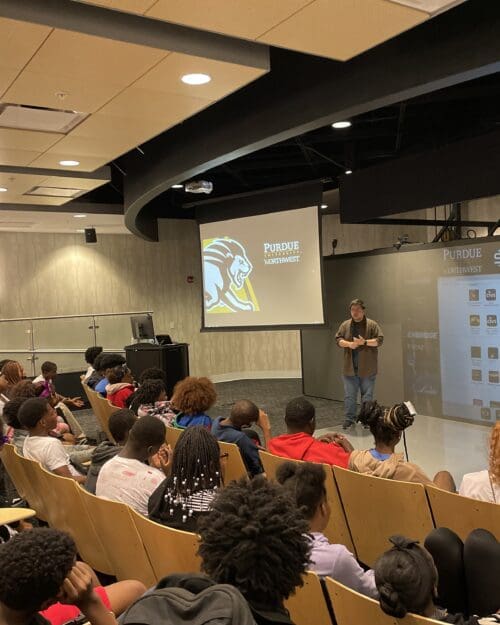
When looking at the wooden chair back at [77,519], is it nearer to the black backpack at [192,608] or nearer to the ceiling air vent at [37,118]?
the black backpack at [192,608]

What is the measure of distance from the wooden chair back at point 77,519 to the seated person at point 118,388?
256 cm

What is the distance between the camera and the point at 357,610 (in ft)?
5.50

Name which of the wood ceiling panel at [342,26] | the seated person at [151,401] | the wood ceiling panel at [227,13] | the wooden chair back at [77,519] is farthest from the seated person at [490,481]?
the seated person at [151,401]

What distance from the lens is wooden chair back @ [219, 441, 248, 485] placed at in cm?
372

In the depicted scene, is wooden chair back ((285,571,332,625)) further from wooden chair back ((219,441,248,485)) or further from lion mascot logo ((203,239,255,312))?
lion mascot logo ((203,239,255,312))

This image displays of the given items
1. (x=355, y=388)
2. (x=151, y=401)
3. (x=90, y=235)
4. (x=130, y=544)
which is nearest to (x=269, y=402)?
(x=355, y=388)

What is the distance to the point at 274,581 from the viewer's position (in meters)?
1.39

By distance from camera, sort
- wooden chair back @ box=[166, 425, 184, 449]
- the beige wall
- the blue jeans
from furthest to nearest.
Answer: the beige wall → the blue jeans → wooden chair back @ box=[166, 425, 184, 449]

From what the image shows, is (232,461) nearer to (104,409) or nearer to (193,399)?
(193,399)

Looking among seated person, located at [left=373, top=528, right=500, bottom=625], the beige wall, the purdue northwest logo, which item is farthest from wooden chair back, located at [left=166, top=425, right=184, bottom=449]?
the beige wall

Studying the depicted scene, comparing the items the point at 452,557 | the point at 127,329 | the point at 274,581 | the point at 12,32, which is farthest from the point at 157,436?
the point at 127,329

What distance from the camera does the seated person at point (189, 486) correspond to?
98.9 inches

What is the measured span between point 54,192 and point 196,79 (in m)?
4.43

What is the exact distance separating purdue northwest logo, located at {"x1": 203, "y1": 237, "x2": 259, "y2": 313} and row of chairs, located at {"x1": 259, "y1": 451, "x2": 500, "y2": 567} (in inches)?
222
